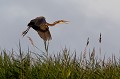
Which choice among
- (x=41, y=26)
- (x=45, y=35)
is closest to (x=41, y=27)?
(x=41, y=26)

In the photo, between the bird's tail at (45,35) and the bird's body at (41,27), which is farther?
the bird's tail at (45,35)

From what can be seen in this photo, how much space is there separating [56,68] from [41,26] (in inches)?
31.0

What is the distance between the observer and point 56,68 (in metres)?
5.48

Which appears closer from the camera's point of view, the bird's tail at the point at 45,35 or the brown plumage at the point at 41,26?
the brown plumage at the point at 41,26

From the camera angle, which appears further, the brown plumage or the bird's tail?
the bird's tail

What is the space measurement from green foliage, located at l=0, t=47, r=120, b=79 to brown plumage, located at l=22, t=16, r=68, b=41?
1.34ft

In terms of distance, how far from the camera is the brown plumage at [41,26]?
208 inches

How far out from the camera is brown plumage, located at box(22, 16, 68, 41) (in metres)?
5.29

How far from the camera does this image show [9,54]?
629cm

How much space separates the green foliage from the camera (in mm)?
5254

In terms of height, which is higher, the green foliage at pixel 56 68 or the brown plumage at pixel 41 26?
the brown plumage at pixel 41 26

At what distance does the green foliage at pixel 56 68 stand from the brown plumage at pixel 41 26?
0.41m

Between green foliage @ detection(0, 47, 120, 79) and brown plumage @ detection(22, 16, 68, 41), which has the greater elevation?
brown plumage @ detection(22, 16, 68, 41)

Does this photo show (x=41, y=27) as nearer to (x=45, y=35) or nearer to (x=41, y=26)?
(x=41, y=26)
